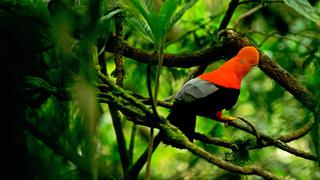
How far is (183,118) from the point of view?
1892 millimetres

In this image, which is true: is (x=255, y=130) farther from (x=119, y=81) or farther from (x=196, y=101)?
(x=119, y=81)

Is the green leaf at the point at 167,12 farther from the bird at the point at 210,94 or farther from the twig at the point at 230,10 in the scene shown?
the twig at the point at 230,10

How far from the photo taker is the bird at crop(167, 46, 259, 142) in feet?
5.95

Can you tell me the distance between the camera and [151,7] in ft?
4.96

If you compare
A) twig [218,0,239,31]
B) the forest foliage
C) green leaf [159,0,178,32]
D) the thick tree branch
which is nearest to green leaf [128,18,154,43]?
the forest foliage

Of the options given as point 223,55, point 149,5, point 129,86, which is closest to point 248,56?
point 223,55

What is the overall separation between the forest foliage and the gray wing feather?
137mm

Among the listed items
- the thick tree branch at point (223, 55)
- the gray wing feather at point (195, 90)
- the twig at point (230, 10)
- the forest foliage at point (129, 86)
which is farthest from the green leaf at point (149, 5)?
the twig at point (230, 10)

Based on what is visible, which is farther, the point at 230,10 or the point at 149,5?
the point at 230,10

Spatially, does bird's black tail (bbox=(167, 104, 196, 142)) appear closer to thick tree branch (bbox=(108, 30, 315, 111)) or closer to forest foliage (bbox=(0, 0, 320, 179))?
forest foliage (bbox=(0, 0, 320, 179))

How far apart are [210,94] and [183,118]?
13cm

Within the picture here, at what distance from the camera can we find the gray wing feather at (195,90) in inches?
70.2

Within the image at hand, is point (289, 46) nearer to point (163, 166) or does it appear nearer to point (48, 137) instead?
point (163, 166)

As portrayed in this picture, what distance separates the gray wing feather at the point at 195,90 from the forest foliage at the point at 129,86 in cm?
14
